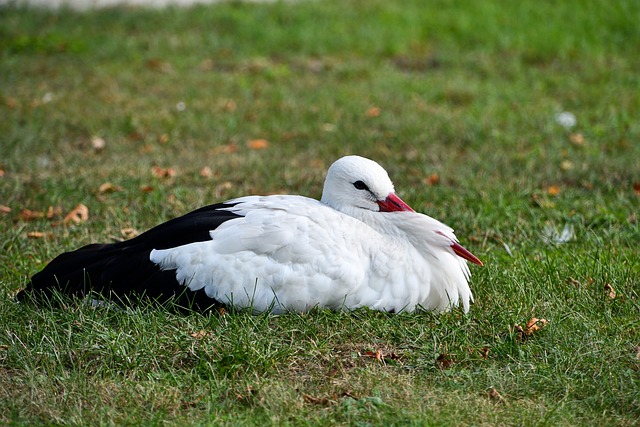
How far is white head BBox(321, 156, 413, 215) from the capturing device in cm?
438

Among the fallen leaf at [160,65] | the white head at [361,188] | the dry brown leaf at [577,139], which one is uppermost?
the white head at [361,188]

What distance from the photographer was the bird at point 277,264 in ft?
12.8

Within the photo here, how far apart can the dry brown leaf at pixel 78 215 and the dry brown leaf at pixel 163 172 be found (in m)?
0.80

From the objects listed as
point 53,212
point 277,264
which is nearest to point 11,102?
point 53,212

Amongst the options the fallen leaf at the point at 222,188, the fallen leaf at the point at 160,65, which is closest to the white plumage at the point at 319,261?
the fallen leaf at the point at 222,188

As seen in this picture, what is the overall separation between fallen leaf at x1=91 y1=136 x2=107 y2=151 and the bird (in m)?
2.92

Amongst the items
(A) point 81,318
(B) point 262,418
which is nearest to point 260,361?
(B) point 262,418

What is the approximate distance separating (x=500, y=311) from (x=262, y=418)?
1.32 metres

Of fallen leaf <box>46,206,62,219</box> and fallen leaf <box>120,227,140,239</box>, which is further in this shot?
fallen leaf <box>46,206,62,219</box>

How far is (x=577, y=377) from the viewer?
11.3ft

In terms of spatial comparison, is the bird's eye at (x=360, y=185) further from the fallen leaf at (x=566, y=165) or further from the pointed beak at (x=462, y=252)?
the fallen leaf at (x=566, y=165)

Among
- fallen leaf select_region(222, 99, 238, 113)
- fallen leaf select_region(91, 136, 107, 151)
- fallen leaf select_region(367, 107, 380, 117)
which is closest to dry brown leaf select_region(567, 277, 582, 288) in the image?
fallen leaf select_region(367, 107, 380, 117)

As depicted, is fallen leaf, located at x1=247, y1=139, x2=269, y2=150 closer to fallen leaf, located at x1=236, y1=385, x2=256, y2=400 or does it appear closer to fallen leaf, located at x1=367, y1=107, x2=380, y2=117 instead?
fallen leaf, located at x1=367, y1=107, x2=380, y2=117

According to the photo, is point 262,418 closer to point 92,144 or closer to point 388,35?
point 92,144
